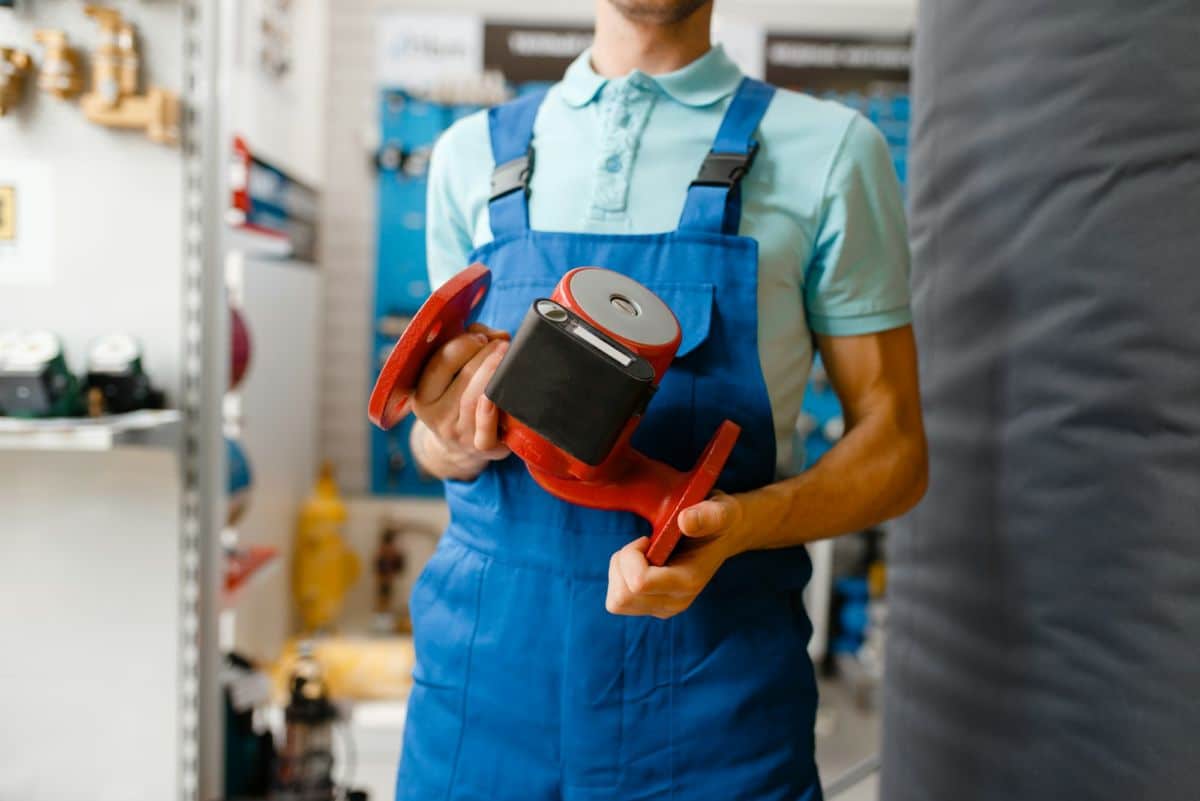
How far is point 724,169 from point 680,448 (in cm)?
30

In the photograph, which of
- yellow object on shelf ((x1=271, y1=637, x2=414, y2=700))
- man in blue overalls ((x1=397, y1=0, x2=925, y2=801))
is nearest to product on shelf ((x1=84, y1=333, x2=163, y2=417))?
man in blue overalls ((x1=397, y1=0, x2=925, y2=801))

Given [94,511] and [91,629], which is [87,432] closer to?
[94,511]

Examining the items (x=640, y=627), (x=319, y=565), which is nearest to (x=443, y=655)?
(x=640, y=627)

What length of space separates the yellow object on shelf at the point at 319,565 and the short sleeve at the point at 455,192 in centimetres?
324

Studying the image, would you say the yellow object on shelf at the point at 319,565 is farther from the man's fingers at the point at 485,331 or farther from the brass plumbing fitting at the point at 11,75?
the man's fingers at the point at 485,331

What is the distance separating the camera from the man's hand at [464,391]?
86cm

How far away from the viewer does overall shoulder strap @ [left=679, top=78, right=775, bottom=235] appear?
99 centimetres

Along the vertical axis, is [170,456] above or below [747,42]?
below

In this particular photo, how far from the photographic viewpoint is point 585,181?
3.54 ft

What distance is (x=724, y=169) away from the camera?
100 centimetres

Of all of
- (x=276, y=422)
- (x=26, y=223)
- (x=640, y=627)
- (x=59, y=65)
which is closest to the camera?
(x=640, y=627)

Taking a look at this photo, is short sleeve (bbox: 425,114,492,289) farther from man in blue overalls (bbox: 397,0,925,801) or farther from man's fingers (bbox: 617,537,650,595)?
man's fingers (bbox: 617,537,650,595)

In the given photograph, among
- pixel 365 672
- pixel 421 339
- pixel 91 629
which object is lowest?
pixel 365 672

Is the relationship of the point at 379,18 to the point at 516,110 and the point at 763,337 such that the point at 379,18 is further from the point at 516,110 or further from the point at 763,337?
the point at 763,337
